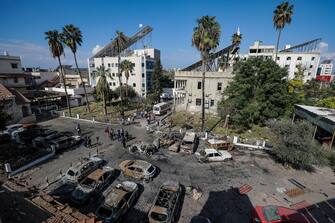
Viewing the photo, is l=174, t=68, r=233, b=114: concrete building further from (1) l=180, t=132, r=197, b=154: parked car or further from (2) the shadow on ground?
(2) the shadow on ground

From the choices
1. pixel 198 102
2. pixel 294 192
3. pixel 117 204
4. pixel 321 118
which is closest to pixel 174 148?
pixel 117 204

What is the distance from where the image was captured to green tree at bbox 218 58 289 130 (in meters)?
25.1

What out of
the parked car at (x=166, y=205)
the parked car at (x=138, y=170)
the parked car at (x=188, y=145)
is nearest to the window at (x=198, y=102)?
the parked car at (x=188, y=145)

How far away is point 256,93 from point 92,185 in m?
25.3

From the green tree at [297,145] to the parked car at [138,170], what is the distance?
12.5 meters

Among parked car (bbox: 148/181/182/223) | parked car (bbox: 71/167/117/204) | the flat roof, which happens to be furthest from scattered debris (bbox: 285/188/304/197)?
parked car (bbox: 71/167/117/204)

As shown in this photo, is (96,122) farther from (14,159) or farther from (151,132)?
(14,159)

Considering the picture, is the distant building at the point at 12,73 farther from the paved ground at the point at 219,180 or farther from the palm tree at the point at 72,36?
the paved ground at the point at 219,180

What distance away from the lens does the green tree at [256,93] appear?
25.1m

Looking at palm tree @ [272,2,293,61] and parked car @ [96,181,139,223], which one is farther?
palm tree @ [272,2,293,61]

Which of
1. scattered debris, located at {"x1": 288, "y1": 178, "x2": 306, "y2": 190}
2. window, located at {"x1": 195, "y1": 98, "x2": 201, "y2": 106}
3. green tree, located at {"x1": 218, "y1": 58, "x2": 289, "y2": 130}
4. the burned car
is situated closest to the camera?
scattered debris, located at {"x1": 288, "y1": 178, "x2": 306, "y2": 190}

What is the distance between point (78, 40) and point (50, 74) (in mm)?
44910

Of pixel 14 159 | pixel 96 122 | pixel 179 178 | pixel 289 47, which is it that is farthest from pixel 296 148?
pixel 289 47

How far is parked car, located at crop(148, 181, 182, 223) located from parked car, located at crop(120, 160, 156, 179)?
2333mm
